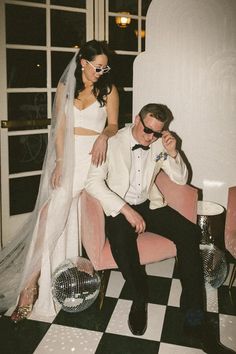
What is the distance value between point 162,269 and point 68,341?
1.09 metres

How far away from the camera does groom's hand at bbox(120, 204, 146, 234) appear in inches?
88.3

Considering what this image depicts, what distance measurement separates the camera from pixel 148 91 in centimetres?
357

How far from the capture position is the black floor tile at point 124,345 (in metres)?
2.02

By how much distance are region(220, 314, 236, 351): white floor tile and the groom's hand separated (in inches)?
28.7

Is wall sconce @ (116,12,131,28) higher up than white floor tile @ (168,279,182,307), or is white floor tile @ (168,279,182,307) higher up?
wall sconce @ (116,12,131,28)

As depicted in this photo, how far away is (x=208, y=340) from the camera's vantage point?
79.0 inches

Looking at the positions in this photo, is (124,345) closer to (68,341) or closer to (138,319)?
(138,319)

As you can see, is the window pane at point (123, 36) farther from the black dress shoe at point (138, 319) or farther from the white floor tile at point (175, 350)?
the white floor tile at point (175, 350)

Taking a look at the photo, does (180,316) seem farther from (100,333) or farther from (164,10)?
(164,10)

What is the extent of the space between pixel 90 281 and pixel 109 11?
2559 millimetres

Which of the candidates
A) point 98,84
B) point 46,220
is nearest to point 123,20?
point 98,84

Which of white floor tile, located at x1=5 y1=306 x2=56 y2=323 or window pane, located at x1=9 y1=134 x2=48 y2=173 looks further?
window pane, located at x1=9 y1=134 x2=48 y2=173

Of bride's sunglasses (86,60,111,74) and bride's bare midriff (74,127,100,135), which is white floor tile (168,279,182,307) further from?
bride's sunglasses (86,60,111,74)

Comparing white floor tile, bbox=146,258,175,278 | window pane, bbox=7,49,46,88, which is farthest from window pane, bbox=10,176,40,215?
white floor tile, bbox=146,258,175,278
